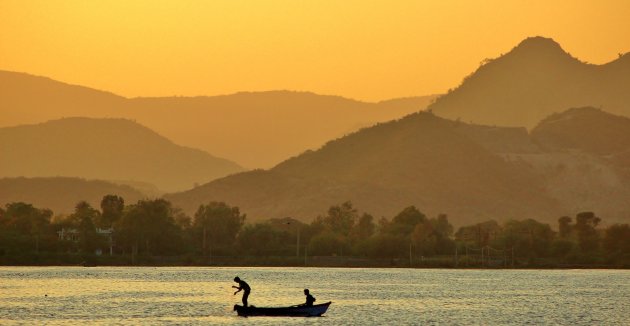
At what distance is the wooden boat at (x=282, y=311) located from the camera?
130 meters

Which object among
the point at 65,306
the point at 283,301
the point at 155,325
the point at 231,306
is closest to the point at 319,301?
the point at 283,301

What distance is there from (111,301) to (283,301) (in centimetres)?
2040

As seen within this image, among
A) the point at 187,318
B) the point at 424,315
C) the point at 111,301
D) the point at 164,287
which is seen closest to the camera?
the point at 187,318

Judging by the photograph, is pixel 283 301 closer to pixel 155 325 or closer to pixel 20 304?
pixel 20 304

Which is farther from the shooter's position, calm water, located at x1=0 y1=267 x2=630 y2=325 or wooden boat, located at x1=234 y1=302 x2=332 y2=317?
wooden boat, located at x1=234 y1=302 x2=332 y2=317

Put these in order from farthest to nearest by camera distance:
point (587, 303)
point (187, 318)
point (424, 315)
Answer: point (587, 303), point (424, 315), point (187, 318)

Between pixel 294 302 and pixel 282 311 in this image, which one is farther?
pixel 294 302

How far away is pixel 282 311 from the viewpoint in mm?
129500

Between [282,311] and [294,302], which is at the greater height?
[294,302]

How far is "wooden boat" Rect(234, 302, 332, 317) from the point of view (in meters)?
130

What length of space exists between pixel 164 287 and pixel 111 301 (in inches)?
1480

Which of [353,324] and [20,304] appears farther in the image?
[20,304]

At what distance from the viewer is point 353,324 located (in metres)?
125

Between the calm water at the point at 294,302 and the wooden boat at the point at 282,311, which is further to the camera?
the wooden boat at the point at 282,311
